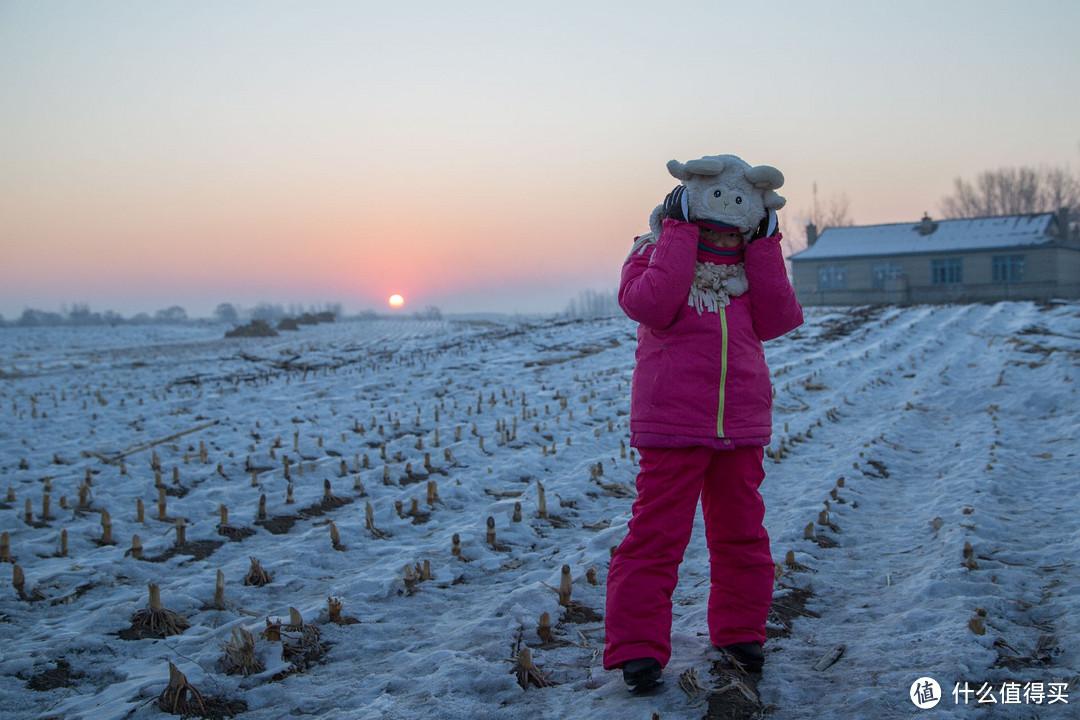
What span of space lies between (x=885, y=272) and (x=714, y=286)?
128ft

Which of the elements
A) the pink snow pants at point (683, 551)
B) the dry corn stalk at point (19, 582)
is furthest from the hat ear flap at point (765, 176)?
the dry corn stalk at point (19, 582)

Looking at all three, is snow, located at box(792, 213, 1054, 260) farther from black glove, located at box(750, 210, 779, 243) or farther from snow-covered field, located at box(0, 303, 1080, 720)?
black glove, located at box(750, 210, 779, 243)

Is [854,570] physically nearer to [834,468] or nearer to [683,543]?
[683,543]

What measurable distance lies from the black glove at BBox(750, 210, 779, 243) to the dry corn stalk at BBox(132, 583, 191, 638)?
3.41 m

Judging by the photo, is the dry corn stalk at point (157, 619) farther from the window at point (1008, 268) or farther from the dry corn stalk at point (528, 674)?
the window at point (1008, 268)

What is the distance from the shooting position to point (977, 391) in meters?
9.46

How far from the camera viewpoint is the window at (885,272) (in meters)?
36.4

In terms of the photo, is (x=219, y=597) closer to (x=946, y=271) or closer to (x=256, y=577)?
(x=256, y=577)

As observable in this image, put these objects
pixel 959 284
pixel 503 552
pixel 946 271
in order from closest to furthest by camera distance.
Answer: pixel 503 552, pixel 959 284, pixel 946 271

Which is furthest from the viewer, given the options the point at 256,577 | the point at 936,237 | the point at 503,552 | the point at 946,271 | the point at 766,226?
the point at 936,237

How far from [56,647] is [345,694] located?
5.29 feet

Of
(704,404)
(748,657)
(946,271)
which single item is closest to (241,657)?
(748,657)

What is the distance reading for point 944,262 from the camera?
117 ft

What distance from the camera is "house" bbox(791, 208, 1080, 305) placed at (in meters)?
33.4
